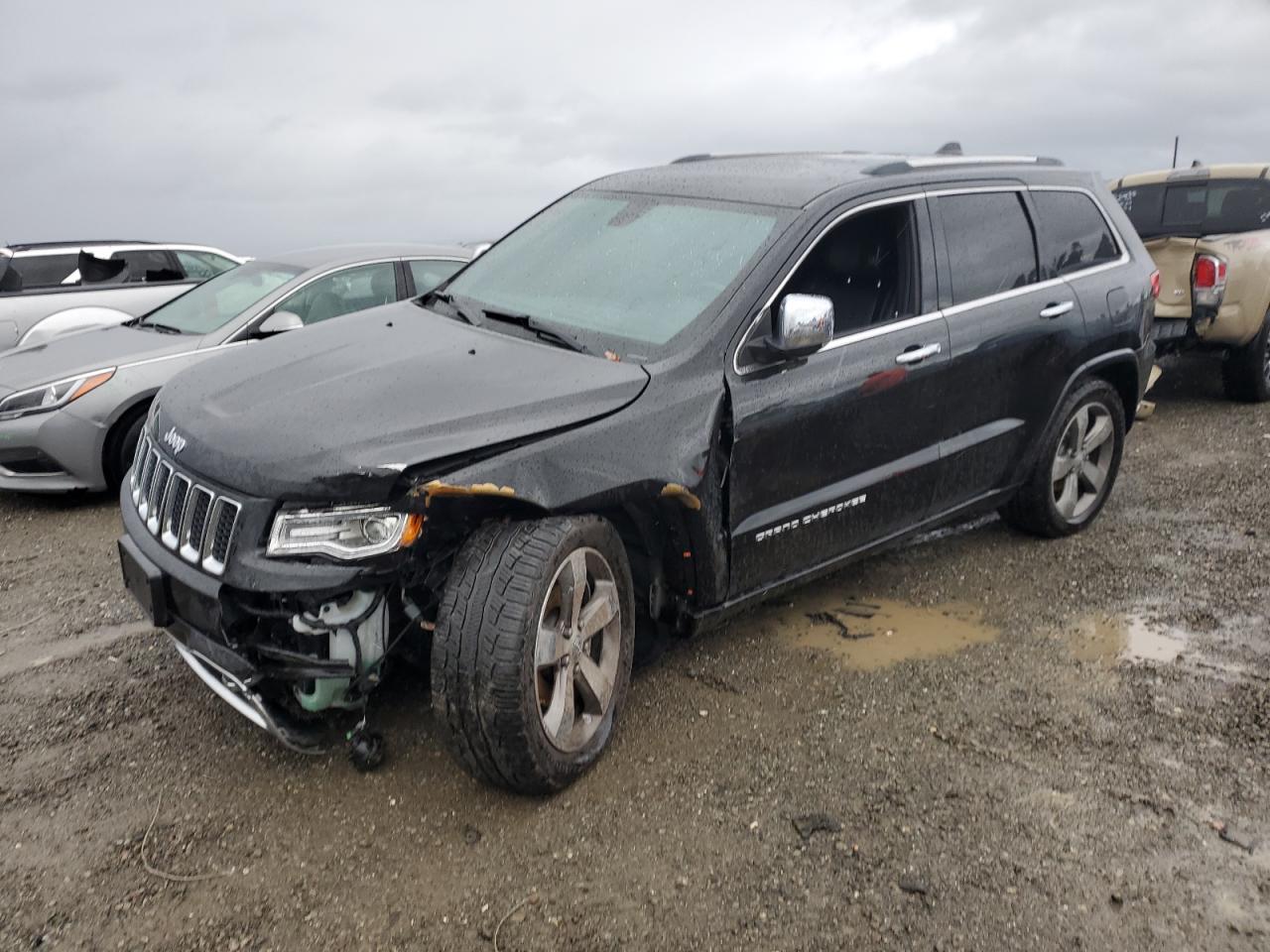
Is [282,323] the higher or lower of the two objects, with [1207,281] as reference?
higher

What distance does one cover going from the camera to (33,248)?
961cm

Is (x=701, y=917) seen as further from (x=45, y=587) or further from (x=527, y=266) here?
(x=45, y=587)

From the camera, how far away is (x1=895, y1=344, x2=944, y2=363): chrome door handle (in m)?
3.84

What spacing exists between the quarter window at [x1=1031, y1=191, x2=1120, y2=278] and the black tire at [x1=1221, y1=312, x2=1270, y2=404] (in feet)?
11.5

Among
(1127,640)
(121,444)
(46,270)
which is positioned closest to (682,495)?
(1127,640)

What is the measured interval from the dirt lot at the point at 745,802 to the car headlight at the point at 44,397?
1.53m

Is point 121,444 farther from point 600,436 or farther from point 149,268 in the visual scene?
point 149,268

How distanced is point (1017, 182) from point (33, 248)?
28.8ft

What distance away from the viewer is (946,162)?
14.3 feet

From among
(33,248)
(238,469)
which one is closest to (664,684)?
(238,469)

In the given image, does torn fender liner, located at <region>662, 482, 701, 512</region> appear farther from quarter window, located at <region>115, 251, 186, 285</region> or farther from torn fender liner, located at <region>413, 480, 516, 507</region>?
quarter window, located at <region>115, 251, 186, 285</region>

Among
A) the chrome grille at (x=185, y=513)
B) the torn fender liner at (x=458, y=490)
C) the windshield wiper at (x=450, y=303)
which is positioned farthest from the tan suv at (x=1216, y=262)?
the chrome grille at (x=185, y=513)

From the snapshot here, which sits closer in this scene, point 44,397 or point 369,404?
point 369,404

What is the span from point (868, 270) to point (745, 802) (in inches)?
79.2
